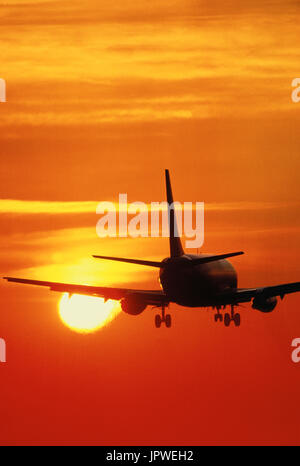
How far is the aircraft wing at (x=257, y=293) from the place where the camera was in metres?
151

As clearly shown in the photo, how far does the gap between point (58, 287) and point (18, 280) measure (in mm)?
8601

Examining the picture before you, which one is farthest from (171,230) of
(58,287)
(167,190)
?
(58,287)

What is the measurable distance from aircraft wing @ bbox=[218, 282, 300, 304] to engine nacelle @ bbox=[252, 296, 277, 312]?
2.37 ft

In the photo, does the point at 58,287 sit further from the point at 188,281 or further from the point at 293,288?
the point at 293,288

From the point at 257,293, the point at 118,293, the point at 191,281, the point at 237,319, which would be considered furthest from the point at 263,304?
the point at 118,293

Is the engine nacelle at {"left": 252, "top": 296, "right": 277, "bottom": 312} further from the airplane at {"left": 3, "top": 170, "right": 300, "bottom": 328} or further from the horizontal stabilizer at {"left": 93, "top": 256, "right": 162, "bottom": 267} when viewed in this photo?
the horizontal stabilizer at {"left": 93, "top": 256, "right": 162, "bottom": 267}

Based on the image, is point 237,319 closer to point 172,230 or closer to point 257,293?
point 257,293

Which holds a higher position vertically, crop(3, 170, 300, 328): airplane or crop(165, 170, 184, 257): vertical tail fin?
crop(165, 170, 184, 257): vertical tail fin

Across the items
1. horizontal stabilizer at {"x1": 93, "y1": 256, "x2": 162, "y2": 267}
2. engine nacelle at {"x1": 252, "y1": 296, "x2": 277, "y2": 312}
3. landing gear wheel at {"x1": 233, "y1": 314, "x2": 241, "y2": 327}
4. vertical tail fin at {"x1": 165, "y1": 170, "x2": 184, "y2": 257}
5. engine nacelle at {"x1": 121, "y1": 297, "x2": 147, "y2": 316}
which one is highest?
vertical tail fin at {"x1": 165, "y1": 170, "x2": 184, "y2": 257}

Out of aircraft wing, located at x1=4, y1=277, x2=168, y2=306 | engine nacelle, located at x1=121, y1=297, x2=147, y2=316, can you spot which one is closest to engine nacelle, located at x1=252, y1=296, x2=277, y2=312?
aircraft wing, located at x1=4, y1=277, x2=168, y2=306

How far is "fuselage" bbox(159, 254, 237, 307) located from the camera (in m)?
155

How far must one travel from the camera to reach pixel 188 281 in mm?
156000

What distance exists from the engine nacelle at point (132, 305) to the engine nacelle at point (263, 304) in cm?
1479

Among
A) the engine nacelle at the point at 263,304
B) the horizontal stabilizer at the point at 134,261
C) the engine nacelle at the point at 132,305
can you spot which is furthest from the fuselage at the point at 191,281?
the engine nacelle at the point at 132,305
